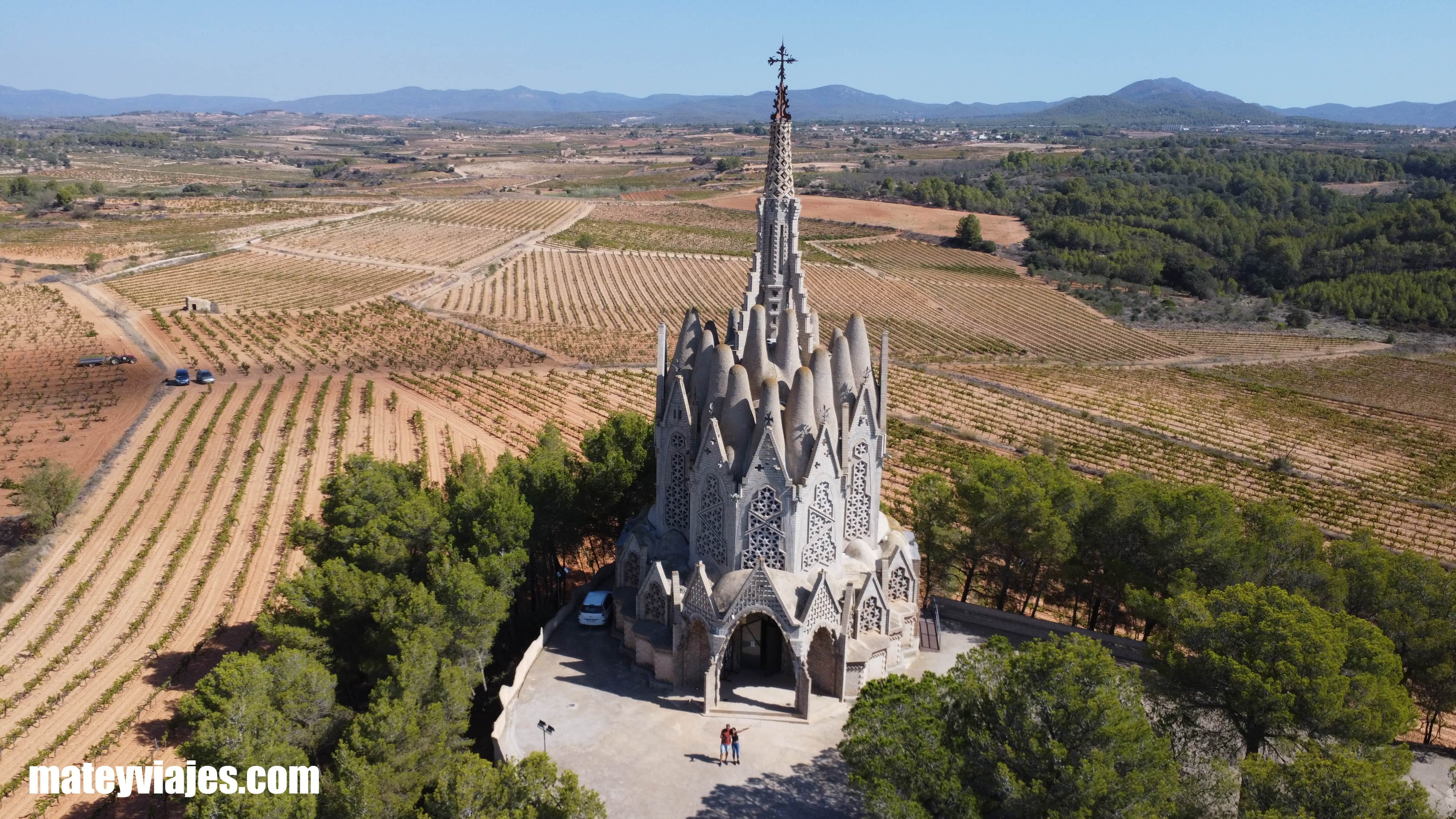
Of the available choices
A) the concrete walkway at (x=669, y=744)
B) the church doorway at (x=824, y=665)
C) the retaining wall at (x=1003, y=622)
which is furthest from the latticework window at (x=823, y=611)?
the retaining wall at (x=1003, y=622)

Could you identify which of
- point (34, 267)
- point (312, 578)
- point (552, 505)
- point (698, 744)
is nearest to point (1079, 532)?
point (698, 744)

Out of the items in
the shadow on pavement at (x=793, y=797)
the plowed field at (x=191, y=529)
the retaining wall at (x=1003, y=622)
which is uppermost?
the retaining wall at (x=1003, y=622)

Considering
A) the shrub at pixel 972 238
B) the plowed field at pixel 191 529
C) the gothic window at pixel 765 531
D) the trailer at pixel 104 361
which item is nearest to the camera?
the gothic window at pixel 765 531

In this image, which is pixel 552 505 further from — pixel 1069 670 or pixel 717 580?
pixel 1069 670

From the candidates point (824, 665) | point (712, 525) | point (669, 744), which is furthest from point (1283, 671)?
point (669, 744)

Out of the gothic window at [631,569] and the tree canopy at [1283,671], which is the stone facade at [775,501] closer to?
the gothic window at [631,569]

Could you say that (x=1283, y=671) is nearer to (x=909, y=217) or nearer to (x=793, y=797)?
(x=793, y=797)
